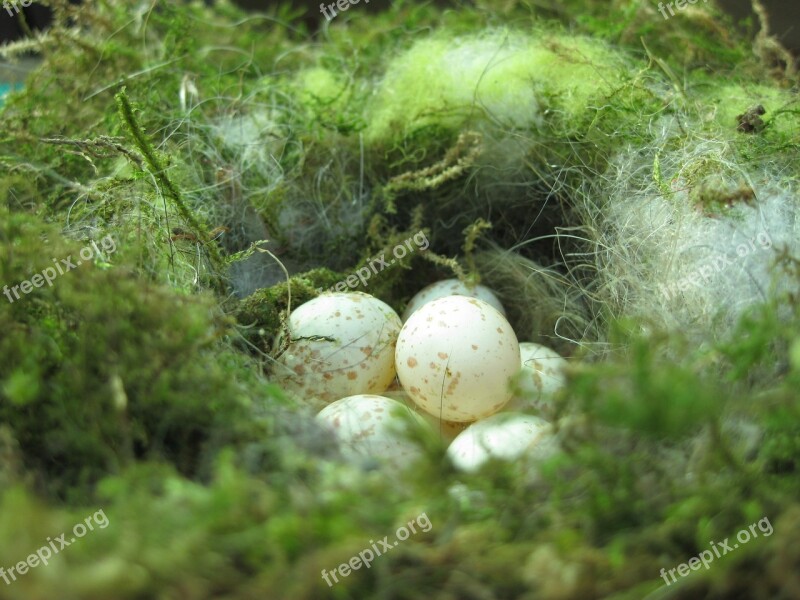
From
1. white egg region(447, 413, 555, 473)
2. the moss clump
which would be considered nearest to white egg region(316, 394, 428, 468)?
white egg region(447, 413, 555, 473)

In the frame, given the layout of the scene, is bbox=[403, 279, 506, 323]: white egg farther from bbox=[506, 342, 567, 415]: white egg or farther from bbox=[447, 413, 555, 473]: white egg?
bbox=[447, 413, 555, 473]: white egg

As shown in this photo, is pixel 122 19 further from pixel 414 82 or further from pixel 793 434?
pixel 793 434

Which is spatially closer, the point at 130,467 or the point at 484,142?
the point at 130,467

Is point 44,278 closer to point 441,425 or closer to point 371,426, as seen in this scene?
point 371,426

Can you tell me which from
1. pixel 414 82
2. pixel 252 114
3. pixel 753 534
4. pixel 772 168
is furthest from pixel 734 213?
pixel 252 114

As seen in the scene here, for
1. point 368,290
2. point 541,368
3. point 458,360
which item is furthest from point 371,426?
point 368,290

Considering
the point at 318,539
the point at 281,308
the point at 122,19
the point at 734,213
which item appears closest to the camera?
the point at 318,539

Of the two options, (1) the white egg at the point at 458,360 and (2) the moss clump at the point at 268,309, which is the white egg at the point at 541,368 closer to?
(1) the white egg at the point at 458,360
